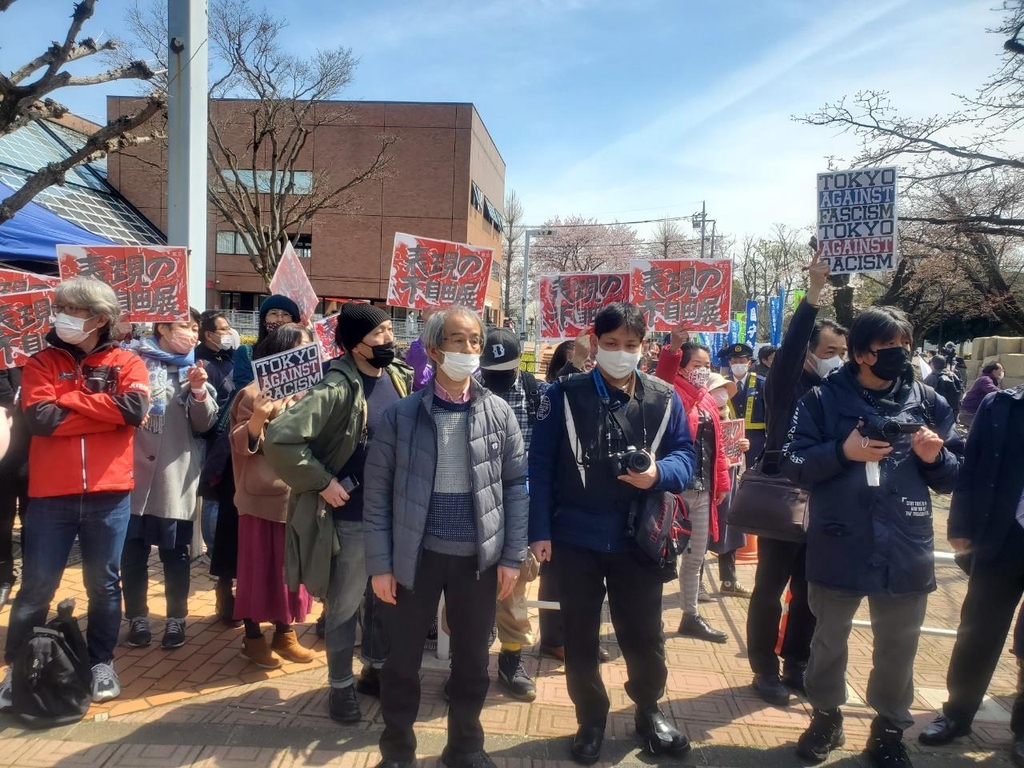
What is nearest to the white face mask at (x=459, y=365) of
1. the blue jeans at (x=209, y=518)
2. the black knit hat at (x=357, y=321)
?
the black knit hat at (x=357, y=321)

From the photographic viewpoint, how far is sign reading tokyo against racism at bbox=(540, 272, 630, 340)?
529 cm

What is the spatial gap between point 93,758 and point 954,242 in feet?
49.5

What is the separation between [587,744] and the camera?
3023 mm

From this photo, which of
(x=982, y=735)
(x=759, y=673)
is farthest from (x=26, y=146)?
(x=982, y=735)

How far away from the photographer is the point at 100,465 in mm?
3264

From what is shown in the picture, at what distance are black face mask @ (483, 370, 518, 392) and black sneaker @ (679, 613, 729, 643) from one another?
7.42ft

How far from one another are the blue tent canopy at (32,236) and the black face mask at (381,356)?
6536 mm

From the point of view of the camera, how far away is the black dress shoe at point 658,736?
307 centimetres

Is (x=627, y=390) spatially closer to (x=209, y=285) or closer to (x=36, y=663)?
(x=36, y=663)

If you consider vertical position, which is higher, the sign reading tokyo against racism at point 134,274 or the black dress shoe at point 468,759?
the sign reading tokyo against racism at point 134,274

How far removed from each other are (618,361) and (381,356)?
3.75 feet

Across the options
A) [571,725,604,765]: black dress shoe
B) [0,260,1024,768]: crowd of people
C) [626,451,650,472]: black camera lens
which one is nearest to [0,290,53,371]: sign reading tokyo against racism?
[0,260,1024,768]: crowd of people

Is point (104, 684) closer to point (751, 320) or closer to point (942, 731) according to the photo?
point (942, 731)

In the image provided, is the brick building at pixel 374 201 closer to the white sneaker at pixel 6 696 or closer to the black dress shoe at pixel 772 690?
the white sneaker at pixel 6 696
